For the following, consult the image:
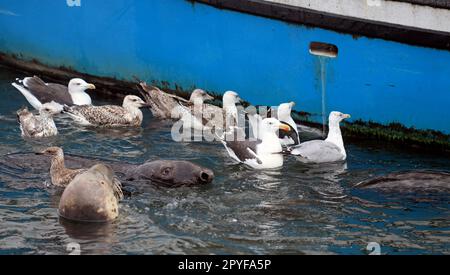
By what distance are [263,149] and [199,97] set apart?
76.0 inches

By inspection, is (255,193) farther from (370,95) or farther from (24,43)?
(24,43)

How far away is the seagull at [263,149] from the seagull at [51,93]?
2863mm

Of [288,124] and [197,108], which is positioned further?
[197,108]

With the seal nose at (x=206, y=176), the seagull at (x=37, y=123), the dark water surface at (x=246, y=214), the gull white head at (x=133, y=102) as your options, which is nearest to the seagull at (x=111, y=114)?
the gull white head at (x=133, y=102)

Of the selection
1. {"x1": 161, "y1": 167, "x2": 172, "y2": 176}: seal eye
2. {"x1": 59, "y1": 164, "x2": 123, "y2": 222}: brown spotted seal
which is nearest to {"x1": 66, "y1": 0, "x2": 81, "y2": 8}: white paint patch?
{"x1": 161, "y1": 167, "x2": 172, "y2": 176}: seal eye

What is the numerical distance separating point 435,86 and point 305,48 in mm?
1846

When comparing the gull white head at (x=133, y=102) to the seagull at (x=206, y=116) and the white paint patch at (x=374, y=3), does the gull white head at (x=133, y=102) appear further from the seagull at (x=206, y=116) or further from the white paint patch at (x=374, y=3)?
the white paint patch at (x=374, y=3)

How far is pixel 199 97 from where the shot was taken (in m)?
13.8

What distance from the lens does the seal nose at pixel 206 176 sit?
10969 mm

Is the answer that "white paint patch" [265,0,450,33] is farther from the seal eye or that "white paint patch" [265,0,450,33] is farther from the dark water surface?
the seal eye

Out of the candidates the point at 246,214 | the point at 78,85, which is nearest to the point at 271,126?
the point at 246,214

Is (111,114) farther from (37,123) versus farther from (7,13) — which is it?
(7,13)
